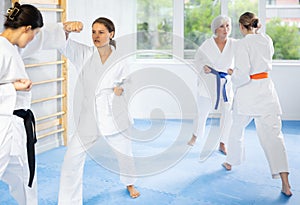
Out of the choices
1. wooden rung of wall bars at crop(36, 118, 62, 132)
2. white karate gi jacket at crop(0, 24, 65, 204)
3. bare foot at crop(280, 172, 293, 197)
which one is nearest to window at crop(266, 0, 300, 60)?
wooden rung of wall bars at crop(36, 118, 62, 132)

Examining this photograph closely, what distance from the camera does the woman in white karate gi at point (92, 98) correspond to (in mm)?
2900

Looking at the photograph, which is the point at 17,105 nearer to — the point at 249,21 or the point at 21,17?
the point at 21,17

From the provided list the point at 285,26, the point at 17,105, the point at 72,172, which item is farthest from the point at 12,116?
the point at 285,26

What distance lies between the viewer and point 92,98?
296 centimetres

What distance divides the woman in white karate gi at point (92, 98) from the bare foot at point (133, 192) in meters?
0.46

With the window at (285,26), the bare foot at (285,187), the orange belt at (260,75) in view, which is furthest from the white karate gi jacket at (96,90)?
the window at (285,26)

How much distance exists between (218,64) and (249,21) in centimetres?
97

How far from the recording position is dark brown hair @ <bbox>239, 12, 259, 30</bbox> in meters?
3.43

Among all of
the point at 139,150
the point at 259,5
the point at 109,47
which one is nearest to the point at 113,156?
the point at 139,150

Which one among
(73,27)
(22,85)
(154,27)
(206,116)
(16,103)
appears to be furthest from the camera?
(154,27)

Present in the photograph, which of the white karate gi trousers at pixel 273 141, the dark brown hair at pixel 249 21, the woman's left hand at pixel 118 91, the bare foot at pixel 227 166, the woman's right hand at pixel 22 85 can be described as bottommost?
the bare foot at pixel 227 166

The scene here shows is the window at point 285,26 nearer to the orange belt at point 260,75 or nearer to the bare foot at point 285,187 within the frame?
the orange belt at point 260,75

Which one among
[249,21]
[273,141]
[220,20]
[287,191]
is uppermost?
[220,20]

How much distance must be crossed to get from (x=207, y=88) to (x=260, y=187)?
134 cm
